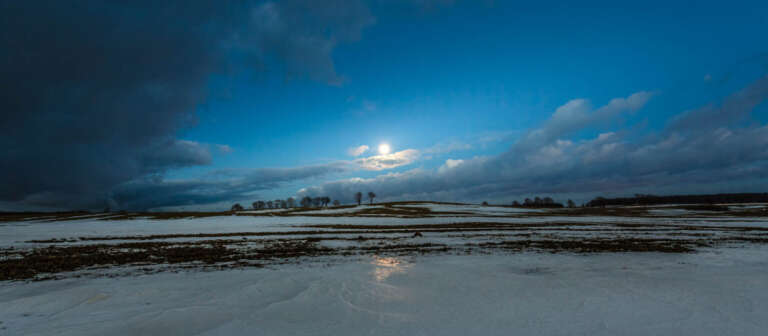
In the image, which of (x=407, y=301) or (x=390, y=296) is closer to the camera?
(x=407, y=301)

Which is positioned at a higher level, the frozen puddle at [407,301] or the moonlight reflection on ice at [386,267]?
the frozen puddle at [407,301]

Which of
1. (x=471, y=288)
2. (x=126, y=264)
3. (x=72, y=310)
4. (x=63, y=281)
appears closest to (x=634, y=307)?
(x=471, y=288)

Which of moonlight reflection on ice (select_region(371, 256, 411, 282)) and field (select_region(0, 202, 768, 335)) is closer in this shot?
field (select_region(0, 202, 768, 335))

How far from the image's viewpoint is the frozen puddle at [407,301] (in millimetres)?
6516

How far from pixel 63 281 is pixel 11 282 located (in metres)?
1.84

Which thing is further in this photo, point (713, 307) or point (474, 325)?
point (713, 307)

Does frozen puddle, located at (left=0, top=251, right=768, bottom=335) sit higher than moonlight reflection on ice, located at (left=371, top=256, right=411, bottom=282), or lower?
higher

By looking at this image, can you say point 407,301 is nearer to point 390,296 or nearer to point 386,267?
point 390,296

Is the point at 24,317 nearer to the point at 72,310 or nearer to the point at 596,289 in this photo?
the point at 72,310

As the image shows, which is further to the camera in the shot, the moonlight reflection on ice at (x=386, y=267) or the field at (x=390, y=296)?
the moonlight reflection on ice at (x=386, y=267)

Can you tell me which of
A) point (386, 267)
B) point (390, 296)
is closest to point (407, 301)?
point (390, 296)

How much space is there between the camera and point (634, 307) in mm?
7617

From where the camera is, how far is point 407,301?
8.42m

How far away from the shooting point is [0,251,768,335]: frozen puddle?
257 inches
